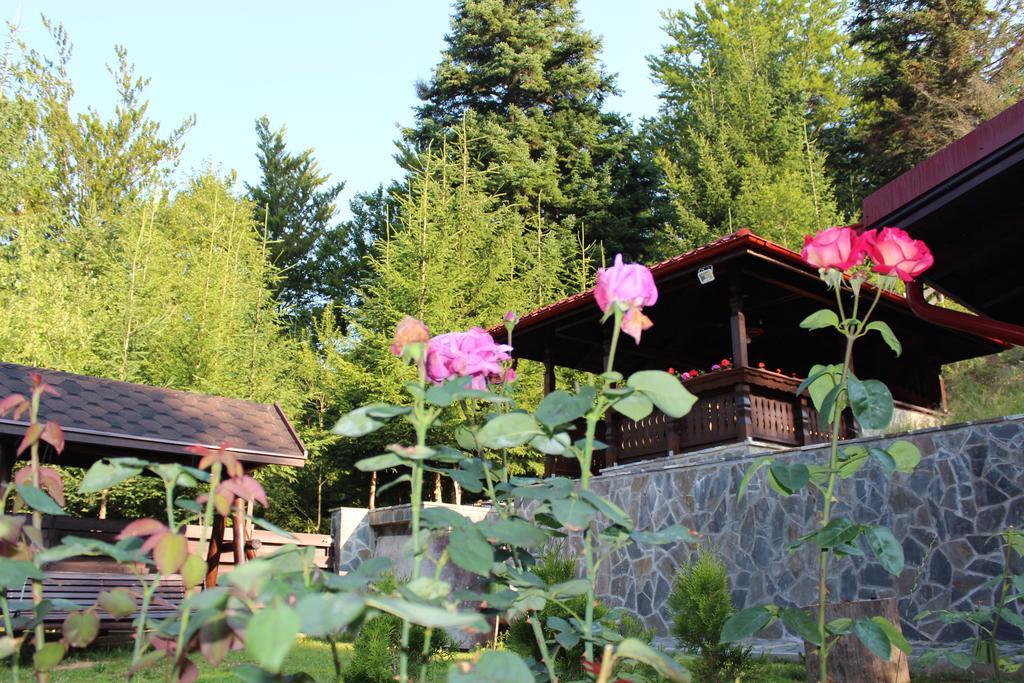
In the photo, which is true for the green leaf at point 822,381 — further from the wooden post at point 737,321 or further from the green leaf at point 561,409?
the wooden post at point 737,321

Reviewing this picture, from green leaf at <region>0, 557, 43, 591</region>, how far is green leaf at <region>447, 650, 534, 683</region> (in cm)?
76

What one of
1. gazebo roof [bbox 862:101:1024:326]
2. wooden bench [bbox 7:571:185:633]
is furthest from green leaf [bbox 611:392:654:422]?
wooden bench [bbox 7:571:185:633]

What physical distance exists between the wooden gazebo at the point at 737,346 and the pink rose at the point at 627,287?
24.6 ft

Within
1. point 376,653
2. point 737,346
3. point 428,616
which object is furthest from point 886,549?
point 737,346

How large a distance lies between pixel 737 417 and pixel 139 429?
20.4 feet

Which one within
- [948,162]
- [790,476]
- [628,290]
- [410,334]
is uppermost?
[948,162]

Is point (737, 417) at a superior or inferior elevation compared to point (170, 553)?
superior

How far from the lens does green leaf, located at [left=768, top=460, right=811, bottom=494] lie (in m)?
1.90

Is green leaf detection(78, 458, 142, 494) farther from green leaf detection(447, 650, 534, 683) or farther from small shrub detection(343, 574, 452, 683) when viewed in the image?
small shrub detection(343, 574, 452, 683)

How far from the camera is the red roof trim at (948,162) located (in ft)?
15.8

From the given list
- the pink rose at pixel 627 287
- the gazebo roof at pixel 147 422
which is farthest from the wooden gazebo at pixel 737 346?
the pink rose at pixel 627 287

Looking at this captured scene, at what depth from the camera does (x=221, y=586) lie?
1.03m

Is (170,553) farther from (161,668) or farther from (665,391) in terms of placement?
(161,668)

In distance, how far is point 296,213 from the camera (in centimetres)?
2511
